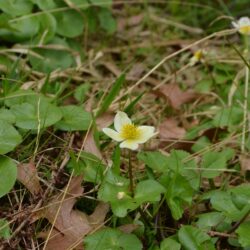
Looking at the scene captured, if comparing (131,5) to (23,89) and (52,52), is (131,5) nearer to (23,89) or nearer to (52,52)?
(52,52)

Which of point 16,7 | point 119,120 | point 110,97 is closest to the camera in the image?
point 119,120

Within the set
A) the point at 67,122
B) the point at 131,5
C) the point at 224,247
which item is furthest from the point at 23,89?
the point at 131,5

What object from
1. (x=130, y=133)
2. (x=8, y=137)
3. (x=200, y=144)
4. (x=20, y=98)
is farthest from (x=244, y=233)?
(x=20, y=98)

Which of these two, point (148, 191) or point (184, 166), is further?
point (184, 166)

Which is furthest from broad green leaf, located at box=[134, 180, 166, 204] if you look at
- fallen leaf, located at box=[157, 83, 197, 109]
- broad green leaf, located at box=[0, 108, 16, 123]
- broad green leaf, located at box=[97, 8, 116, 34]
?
broad green leaf, located at box=[97, 8, 116, 34]

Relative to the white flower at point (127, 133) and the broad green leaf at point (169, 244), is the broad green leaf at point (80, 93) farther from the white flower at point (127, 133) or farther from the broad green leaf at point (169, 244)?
the broad green leaf at point (169, 244)

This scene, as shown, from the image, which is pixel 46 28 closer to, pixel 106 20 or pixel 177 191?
pixel 106 20

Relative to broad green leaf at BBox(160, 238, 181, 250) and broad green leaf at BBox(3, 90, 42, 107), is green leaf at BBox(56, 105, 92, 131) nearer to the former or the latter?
broad green leaf at BBox(3, 90, 42, 107)
